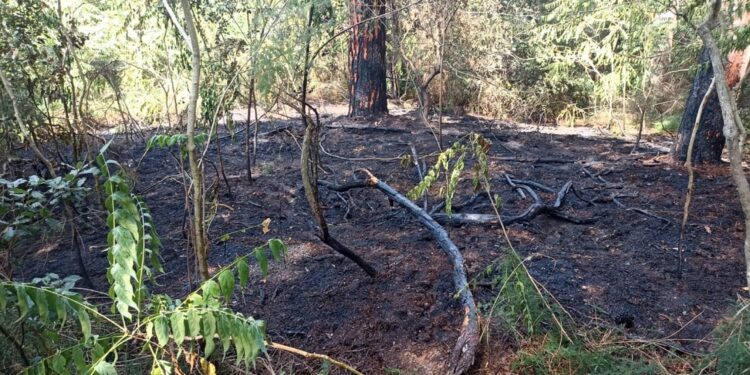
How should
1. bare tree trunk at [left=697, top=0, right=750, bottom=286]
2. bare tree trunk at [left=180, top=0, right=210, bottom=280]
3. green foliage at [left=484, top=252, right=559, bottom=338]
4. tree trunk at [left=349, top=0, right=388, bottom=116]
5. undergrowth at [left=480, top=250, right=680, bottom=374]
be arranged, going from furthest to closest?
tree trunk at [left=349, top=0, right=388, bottom=116], green foliage at [left=484, top=252, right=559, bottom=338], undergrowth at [left=480, top=250, right=680, bottom=374], bare tree trunk at [left=697, top=0, right=750, bottom=286], bare tree trunk at [left=180, top=0, right=210, bottom=280]

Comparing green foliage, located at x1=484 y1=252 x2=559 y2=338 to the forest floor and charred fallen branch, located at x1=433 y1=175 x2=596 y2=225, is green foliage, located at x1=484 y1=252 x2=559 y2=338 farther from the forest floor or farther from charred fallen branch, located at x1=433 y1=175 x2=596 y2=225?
charred fallen branch, located at x1=433 y1=175 x2=596 y2=225

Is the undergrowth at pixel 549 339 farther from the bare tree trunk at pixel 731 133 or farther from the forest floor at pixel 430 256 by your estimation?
the bare tree trunk at pixel 731 133

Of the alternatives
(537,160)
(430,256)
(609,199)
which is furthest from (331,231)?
(537,160)

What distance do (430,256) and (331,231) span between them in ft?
2.84

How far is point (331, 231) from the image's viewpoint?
12.9 feet

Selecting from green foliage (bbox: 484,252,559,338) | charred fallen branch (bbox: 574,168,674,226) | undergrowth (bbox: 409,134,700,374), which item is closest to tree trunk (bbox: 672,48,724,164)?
charred fallen branch (bbox: 574,168,674,226)

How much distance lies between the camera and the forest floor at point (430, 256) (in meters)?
2.71

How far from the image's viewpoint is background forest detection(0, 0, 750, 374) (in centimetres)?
192

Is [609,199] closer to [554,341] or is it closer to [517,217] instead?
[517,217]

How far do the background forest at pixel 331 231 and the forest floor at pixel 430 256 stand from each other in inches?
0.8

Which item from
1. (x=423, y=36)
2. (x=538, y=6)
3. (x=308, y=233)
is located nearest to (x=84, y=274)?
(x=308, y=233)

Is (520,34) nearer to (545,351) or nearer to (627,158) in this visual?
(627,158)

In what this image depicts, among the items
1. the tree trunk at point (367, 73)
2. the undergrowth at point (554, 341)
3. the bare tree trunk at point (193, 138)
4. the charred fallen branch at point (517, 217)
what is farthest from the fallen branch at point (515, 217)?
the tree trunk at point (367, 73)

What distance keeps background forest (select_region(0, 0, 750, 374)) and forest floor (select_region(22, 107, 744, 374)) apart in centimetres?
2
